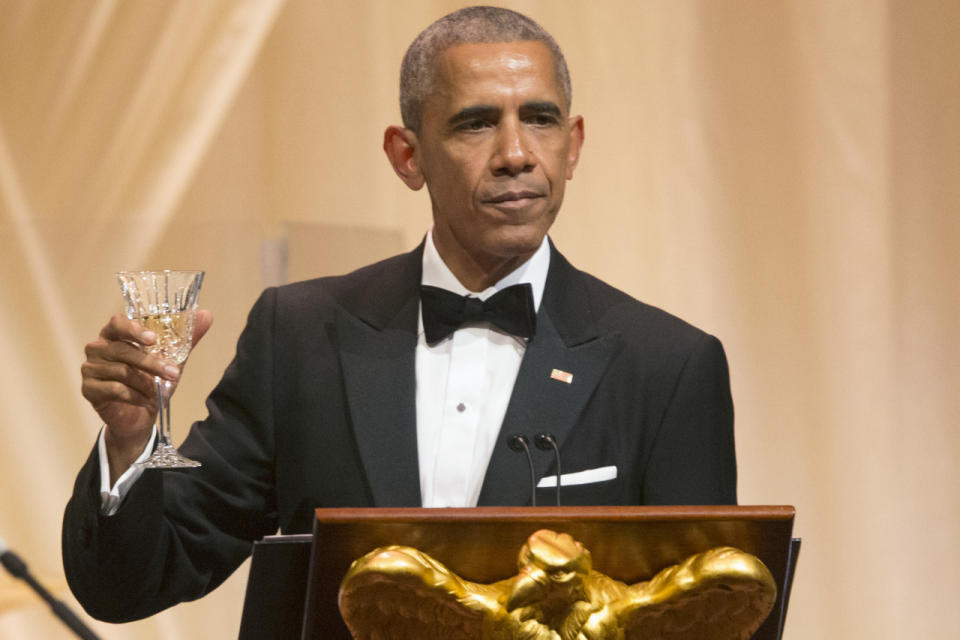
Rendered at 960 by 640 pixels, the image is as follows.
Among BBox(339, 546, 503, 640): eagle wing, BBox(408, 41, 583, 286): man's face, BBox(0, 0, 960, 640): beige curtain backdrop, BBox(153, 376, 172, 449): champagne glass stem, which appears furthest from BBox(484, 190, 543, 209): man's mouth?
BBox(0, 0, 960, 640): beige curtain backdrop

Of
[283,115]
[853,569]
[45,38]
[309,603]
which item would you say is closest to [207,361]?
[283,115]

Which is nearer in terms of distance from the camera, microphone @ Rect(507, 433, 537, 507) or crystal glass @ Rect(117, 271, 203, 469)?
crystal glass @ Rect(117, 271, 203, 469)

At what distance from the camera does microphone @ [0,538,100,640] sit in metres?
1.05

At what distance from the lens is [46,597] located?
1056 mm

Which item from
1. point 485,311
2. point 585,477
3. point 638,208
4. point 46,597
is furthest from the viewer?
point 638,208

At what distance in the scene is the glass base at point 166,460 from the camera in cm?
130

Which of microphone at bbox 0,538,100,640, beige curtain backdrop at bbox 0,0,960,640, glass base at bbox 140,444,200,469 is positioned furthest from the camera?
beige curtain backdrop at bbox 0,0,960,640

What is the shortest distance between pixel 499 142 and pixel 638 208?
1.33 m

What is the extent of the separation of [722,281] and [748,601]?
5.93 ft

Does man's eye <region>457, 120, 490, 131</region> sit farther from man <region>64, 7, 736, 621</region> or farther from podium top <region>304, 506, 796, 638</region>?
podium top <region>304, 506, 796, 638</region>

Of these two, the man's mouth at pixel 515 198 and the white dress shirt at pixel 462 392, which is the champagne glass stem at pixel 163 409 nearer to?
the white dress shirt at pixel 462 392

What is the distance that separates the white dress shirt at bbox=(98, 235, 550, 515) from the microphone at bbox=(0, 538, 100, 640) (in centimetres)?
63

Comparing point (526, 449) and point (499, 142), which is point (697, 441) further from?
point (499, 142)

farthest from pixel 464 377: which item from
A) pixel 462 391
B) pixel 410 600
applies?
pixel 410 600
